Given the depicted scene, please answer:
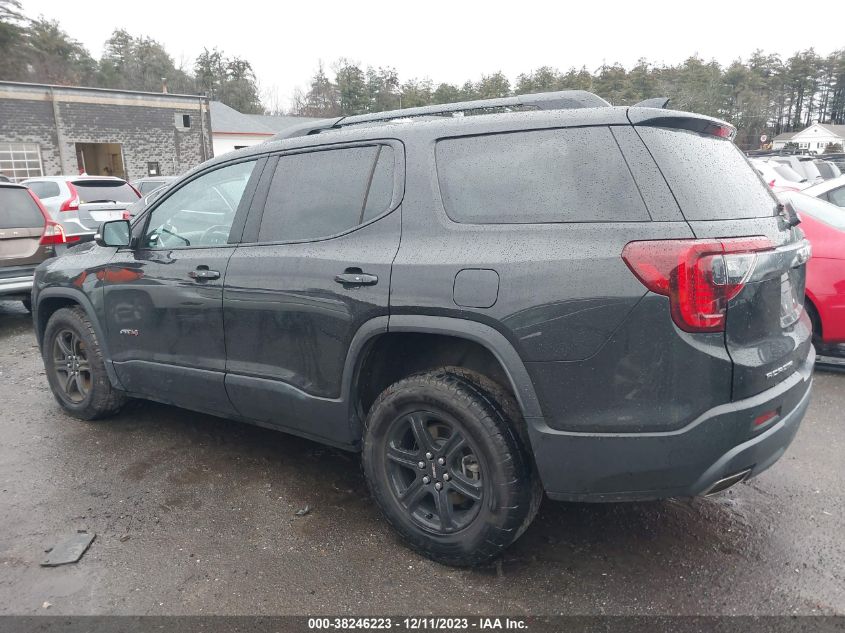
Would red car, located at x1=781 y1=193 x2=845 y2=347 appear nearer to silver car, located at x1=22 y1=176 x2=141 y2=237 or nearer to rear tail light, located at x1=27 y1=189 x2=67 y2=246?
rear tail light, located at x1=27 y1=189 x2=67 y2=246

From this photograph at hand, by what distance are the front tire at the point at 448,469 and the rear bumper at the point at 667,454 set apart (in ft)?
0.50

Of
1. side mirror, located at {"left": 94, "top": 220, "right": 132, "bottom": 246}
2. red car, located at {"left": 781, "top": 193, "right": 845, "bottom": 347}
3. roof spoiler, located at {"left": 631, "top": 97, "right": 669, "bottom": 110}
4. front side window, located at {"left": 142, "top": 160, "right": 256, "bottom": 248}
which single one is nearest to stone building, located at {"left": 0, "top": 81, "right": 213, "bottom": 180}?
side mirror, located at {"left": 94, "top": 220, "right": 132, "bottom": 246}

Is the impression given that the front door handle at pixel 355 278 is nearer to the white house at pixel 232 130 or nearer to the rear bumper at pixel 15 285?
the rear bumper at pixel 15 285

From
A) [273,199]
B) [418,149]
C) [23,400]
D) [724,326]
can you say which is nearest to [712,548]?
[724,326]

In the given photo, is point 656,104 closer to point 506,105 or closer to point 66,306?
point 506,105

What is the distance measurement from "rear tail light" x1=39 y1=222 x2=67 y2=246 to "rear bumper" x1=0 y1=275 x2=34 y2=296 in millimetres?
500

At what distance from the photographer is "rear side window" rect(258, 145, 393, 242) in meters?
2.96

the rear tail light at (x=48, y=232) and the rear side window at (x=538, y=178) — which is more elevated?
the rear side window at (x=538, y=178)

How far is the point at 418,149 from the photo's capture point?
287cm

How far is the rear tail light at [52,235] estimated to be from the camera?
7516 mm

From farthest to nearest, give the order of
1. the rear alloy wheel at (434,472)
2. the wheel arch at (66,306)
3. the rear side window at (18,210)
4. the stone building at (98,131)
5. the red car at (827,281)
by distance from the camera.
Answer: the stone building at (98,131) → the rear side window at (18,210) → the red car at (827,281) → the wheel arch at (66,306) → the rear alloy wheel at (434,472)

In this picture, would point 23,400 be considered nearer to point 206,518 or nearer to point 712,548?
point 206,518

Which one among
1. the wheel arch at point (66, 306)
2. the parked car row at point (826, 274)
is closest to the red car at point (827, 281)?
the parked car row at point (826, 274)

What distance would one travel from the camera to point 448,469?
2711mm
